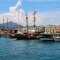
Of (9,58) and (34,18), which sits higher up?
(34,18)

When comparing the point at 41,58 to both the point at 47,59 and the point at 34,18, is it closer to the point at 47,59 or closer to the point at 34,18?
the point at 47,59

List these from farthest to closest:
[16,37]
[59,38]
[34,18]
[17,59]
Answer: [34,18], [16,37], [59,38], [17,59]

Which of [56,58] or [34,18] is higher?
[34,18]

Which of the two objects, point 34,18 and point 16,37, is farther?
point 34,18

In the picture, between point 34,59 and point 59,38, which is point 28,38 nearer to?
point 59,38

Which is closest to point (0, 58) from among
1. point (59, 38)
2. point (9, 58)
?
point (9, 58)

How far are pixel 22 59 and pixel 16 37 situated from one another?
88.9m

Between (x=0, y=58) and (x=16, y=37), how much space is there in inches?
3470

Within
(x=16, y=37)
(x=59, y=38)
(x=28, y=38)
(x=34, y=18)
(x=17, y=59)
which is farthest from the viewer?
(x=34, y=18)

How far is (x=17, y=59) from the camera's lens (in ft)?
163

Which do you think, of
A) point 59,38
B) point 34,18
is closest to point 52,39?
point 59,38

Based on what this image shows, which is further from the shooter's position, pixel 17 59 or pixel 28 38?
pixel 28 38

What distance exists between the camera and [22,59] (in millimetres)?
49750

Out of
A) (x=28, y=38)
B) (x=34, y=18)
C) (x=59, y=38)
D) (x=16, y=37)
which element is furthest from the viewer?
(x=34, y=18)
